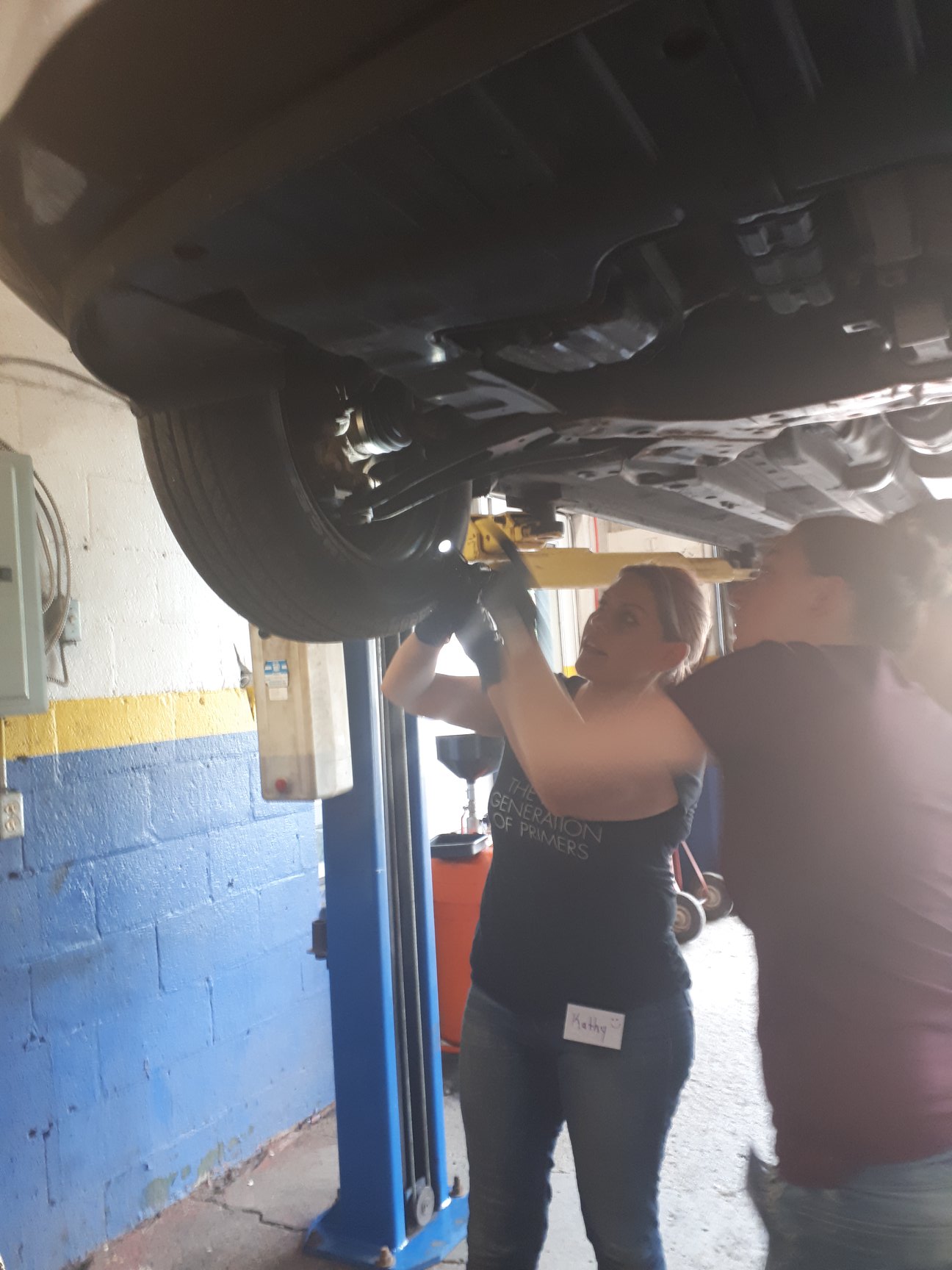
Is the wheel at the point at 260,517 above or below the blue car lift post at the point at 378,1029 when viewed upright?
above

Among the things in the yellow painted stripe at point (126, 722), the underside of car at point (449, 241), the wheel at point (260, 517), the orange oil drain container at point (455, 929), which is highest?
the underside of car at point (449, 241)

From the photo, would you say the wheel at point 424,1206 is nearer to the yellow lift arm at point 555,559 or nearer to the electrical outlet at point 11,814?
the electrical outlet at point 11,814

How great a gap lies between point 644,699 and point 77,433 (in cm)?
178

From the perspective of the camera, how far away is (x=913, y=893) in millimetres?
933

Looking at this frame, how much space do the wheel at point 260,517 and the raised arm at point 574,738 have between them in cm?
24

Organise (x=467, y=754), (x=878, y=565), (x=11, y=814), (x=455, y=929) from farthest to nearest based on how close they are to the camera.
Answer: (x=455, y=929) → (x=467, y=754) → (x=11, y=814) → (x=878, y=565)

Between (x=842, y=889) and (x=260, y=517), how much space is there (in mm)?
778

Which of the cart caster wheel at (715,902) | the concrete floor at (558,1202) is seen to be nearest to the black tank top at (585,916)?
the concrete floor at (558,1202)

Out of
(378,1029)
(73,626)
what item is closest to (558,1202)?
(378,1029)

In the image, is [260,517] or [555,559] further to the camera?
[555,559]

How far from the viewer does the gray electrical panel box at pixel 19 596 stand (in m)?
1.89

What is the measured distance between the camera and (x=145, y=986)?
92.7 inches

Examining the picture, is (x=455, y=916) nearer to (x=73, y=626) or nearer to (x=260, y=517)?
(x=73, y=626)

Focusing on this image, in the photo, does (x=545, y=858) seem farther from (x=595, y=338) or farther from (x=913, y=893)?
(x=595, y=338)
